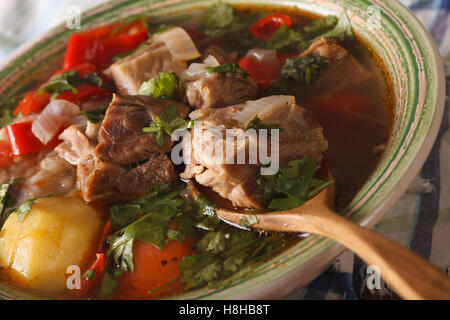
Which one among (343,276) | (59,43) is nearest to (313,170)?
(343,276)

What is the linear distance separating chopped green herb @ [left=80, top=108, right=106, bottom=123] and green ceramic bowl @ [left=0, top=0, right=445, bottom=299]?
99 centimetres

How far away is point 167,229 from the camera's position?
2.29m

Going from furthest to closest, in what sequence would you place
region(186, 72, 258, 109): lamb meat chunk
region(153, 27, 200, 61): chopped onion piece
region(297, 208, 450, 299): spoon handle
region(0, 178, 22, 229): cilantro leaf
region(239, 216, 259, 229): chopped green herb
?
1. region(153, 27, 200, 61): chopped onion piece
2. region(0, 178, 22, 229): cilantro leaf
3. region(186, 72, 258, 109): lamb meat chunk
4. region(239, 216, 259, 229): chopped green herb
5. region(297, 208, 450, 299): spoon handle

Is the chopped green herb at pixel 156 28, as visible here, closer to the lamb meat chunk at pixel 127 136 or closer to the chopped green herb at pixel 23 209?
A: the lamb meat chunk at pixel 127 136

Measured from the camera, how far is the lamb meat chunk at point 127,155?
2398 millimetres

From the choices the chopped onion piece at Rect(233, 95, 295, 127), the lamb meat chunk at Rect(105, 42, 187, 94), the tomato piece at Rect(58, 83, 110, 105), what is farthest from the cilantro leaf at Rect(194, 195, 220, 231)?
the tomato piece at Rect(58, 83, 110, 105)

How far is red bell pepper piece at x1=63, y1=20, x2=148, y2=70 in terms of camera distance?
3504mm

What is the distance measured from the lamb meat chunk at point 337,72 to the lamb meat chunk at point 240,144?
0.60 m

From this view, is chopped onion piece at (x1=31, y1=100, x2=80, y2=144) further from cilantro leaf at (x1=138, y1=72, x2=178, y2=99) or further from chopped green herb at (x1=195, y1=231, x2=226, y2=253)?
chopped green herb at (x1=195, y1=231, x2=226, y2=253)

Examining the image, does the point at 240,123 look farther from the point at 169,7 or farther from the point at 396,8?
the point at 169,7

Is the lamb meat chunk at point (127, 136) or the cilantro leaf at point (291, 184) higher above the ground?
the lamb meat chunk at point (127, 136)

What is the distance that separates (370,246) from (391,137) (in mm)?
812

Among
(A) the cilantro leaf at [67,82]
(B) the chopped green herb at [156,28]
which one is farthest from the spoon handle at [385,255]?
(B) the chopped green herb at [156,28]

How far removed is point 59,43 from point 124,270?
2.26m
